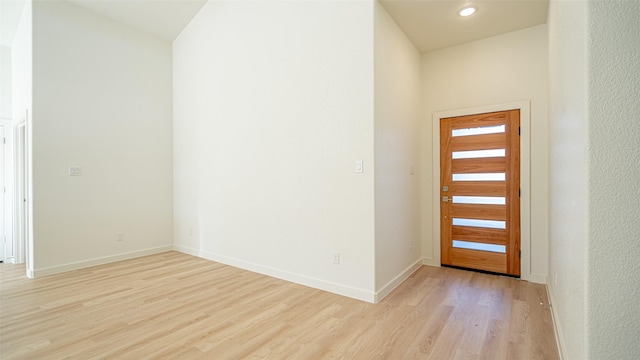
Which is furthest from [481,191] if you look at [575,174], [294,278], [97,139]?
[97,139]

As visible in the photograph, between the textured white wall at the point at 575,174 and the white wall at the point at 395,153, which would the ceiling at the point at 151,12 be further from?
the textured white wall at the point at 575,174

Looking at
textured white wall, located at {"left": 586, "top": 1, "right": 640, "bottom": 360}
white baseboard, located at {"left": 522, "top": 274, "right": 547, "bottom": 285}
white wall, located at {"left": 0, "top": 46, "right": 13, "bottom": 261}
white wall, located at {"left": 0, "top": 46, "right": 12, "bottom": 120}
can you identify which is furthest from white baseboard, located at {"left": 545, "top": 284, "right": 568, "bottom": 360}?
white wall, located at {"left": 0, "top": 46, "right": 12, "bottom": 120}

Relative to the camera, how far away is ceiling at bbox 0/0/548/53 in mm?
3096

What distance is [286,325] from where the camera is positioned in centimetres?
250

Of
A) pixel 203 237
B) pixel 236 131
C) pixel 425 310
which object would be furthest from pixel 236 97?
pixel 425 310

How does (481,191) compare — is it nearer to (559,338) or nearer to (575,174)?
(559,338)

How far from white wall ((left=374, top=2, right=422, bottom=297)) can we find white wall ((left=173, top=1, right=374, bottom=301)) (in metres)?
0.14

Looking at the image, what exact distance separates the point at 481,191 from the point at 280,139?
2.67 m

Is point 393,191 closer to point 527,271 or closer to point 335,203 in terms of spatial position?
point 335,203

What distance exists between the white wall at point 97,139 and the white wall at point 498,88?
168 inches

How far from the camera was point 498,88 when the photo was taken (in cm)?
372

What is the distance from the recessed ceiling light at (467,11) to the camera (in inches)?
124

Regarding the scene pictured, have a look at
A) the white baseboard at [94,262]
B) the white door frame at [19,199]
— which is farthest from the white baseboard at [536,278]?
the white door frame at [19,199]

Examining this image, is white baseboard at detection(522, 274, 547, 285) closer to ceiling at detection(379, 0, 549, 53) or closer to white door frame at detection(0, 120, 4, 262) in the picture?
ceiling at detection(379, 0, 549, 53)
